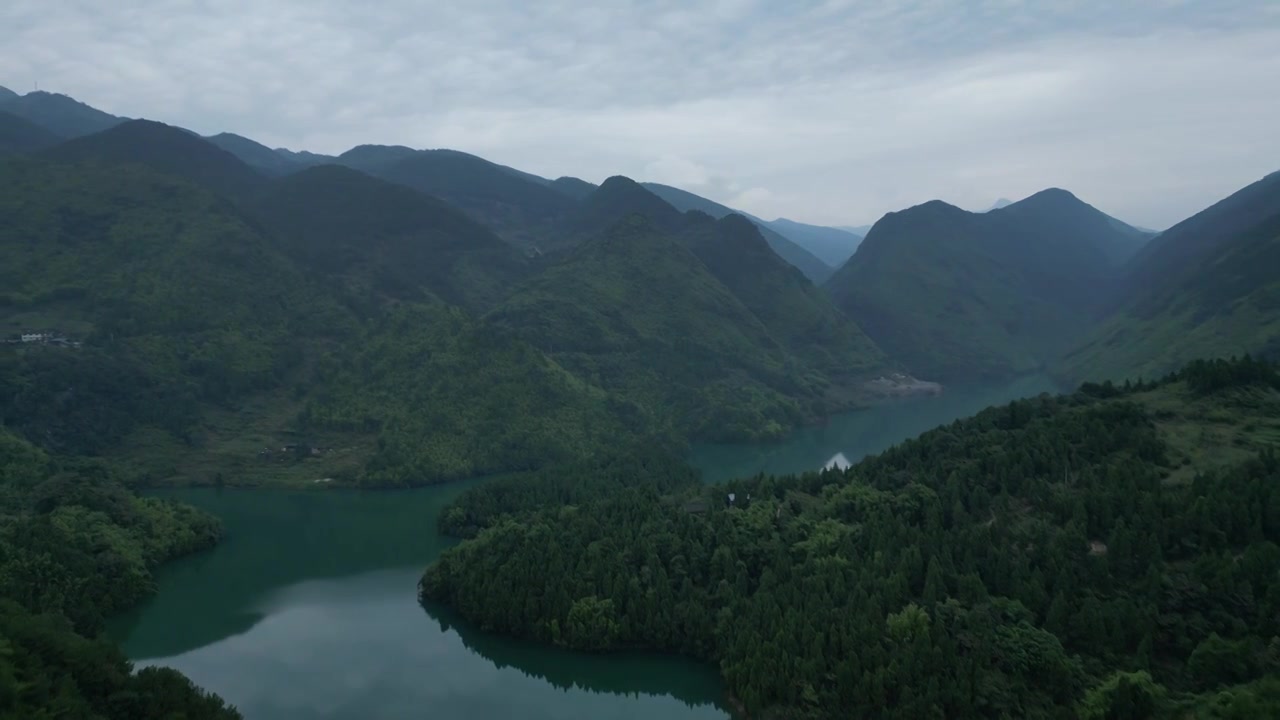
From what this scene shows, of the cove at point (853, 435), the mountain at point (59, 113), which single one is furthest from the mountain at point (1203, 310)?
the mountain at point (59, 113)

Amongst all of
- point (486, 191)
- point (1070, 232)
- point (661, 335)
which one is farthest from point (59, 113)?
point (1070, 232)

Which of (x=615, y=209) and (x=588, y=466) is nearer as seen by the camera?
(x=588, y=466)

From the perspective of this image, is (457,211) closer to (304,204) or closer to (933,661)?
(304,204)

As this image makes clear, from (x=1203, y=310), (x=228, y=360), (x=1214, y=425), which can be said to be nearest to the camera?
(x=1214, y=425)

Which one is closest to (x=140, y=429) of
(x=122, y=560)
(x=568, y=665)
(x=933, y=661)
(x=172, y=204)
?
(x=122, y=560)

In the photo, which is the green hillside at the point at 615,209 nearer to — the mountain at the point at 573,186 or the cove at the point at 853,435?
the mountain at the point at 573,186

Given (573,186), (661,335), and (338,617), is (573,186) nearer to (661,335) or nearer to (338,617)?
(661,335)

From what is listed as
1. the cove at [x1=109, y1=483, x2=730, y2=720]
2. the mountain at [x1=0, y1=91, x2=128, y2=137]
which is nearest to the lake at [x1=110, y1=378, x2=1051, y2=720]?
the cove at [x1=109, y1=483, x2=730, y2=720]
